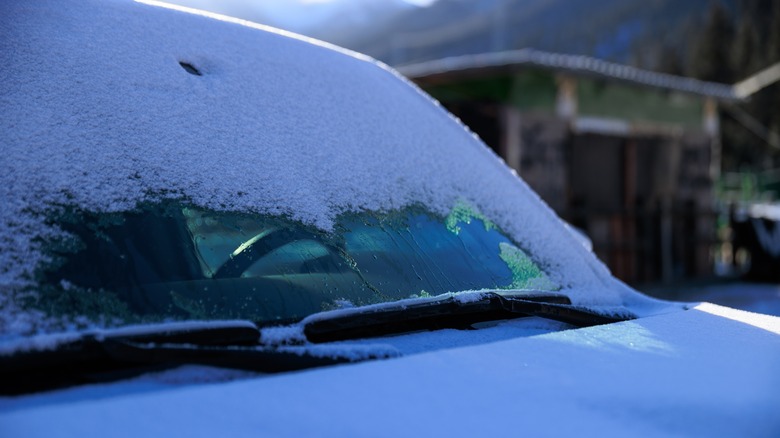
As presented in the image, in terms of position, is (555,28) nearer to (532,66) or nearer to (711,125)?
(711,125)

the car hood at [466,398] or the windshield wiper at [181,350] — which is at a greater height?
the windshield wiper at [181,350]

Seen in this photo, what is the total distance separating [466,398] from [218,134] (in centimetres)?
87

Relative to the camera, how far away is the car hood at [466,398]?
952 millimetres

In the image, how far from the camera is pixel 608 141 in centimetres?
1001

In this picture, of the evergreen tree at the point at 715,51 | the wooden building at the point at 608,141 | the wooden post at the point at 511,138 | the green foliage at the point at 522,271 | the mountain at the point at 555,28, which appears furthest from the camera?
the mountain at the point at 555,28

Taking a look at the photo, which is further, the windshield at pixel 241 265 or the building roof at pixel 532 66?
the building roof at pixel 532 66

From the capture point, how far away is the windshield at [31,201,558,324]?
1292mm

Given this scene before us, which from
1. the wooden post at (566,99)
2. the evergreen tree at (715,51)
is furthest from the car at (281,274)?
the evergreen tree at (715,51)

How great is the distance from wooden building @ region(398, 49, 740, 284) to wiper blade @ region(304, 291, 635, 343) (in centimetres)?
718

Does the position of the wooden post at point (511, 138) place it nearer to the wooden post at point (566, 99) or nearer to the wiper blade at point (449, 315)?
the wooden post at point (566, 99)

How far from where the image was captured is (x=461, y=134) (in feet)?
7.56

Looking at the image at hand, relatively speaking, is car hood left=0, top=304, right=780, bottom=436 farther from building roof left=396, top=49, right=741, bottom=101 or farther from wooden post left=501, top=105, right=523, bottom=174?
building roof left=396, top=49, right=741, bottom=101

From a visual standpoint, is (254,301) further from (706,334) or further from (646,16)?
(646,16)

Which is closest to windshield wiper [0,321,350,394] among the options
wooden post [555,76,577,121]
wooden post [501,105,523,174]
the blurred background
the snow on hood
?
the snow on hood
